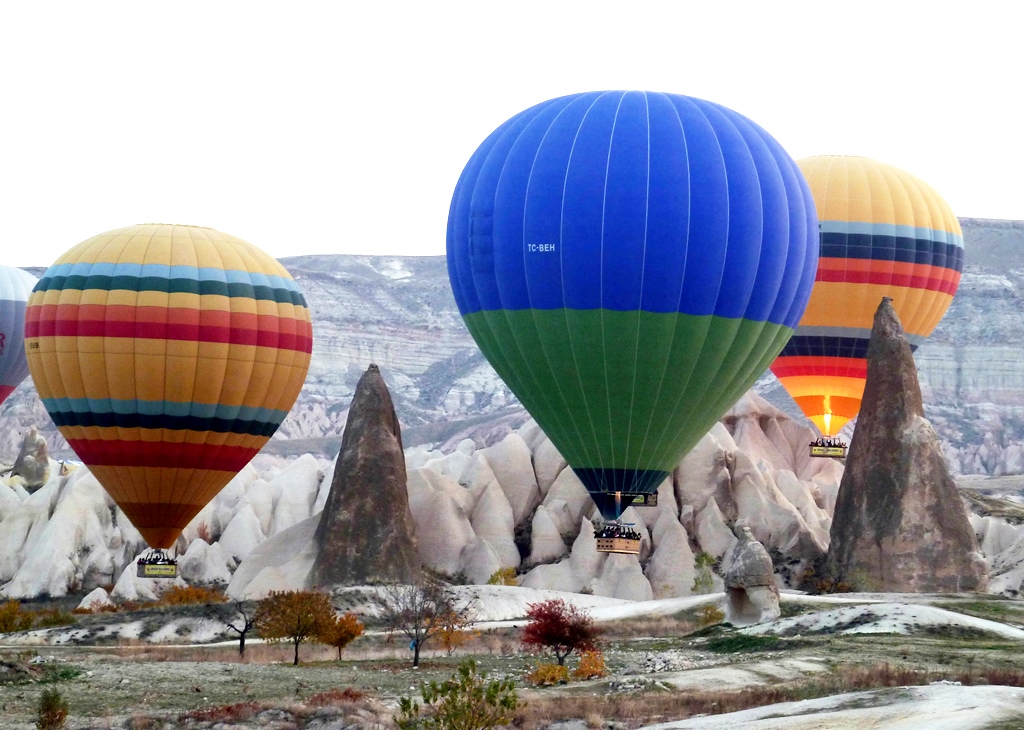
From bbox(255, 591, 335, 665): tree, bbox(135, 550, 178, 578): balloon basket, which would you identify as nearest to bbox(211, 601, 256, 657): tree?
bbox(135, 550, 178, 578): balloon basket

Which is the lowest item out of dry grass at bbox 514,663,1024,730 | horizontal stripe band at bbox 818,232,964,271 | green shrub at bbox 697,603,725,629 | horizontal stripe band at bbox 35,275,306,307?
green shrub at bbox 697,603,725,629

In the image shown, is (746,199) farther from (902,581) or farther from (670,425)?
(902,581)

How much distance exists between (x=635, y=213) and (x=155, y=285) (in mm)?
17392

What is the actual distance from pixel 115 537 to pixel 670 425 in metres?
45.2

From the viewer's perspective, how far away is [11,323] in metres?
75.5

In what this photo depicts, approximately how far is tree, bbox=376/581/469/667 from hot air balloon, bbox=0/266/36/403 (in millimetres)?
24238

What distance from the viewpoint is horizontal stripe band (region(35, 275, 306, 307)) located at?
53.5 m

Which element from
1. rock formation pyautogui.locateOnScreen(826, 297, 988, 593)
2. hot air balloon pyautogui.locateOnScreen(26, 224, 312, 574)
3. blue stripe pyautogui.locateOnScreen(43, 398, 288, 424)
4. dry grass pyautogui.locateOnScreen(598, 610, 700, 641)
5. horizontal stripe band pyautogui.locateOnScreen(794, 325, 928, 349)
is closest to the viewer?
dry grass pyautogui.locateOnScreen(598, 610, 700, 641)

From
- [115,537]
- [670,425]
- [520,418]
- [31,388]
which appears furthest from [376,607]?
[31,388]

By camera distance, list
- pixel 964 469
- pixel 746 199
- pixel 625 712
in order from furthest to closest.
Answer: pixel 964 469 < pixel 746 199 < pixel 625 712

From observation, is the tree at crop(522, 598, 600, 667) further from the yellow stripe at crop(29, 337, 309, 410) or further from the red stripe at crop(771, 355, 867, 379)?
the red stripe at crop(771, 355, 867, 379)

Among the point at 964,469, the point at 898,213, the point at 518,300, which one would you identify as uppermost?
the point at 898,213

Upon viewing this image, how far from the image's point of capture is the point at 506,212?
45.9 m

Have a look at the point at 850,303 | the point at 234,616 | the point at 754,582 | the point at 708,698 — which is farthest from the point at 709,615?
the point at 850,303
